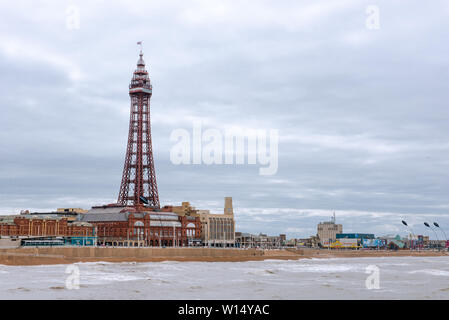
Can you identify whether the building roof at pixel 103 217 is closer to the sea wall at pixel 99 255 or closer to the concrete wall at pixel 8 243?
the sea wall at pixel 99 255

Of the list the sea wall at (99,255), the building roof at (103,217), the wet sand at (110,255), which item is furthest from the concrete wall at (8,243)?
the building roof at (103,217)

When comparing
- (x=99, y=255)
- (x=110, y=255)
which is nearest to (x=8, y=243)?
(x=99, y=255)

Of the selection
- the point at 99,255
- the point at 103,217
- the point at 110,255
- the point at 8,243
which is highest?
the point at 103,217

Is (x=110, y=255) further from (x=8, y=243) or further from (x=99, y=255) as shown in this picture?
(x=8, y=243)

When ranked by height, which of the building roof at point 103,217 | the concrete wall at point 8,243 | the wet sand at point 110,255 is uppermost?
the building roof at point 103,217

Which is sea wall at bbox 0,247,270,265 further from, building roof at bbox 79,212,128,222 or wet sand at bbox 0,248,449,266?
building roof at bbox 79,212,128,222

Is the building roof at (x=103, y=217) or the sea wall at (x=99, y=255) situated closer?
the sea wall at (x=99, y=255)

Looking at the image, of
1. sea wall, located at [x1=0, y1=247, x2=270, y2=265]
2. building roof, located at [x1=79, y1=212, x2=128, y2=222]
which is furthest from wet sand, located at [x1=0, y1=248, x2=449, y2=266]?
building roof, located at [x1=79, y1=212, x2=128, y2=222]

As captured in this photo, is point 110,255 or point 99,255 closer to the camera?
point 99,255

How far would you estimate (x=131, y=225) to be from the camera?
584ft

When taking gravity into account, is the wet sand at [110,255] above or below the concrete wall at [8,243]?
below
